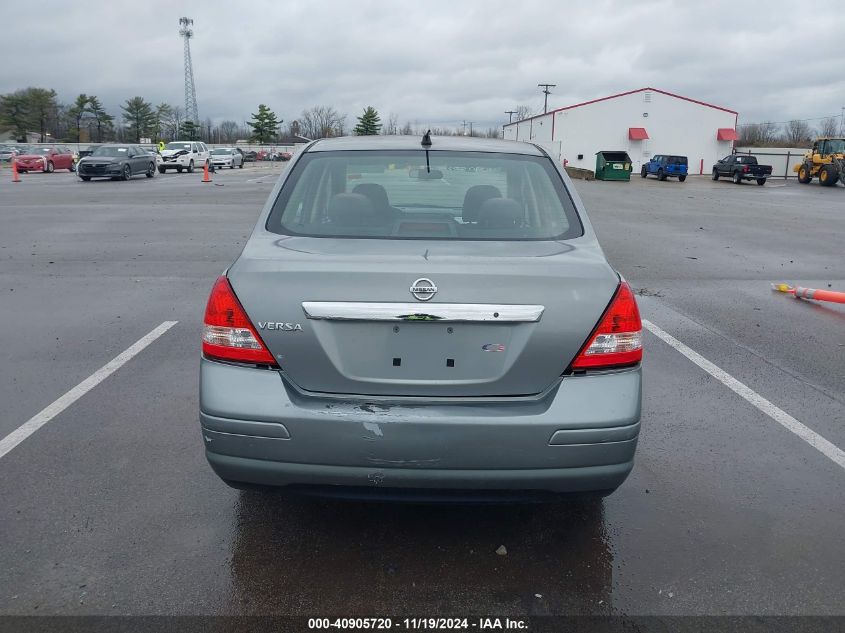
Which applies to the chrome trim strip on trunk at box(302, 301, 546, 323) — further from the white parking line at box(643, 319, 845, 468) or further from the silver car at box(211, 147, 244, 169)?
the silver car at box(211, 147, 244, 169)

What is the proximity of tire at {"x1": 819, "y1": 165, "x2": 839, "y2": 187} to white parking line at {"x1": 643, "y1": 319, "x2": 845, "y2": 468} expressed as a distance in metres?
40.7

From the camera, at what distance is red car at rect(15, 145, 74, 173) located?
131ft

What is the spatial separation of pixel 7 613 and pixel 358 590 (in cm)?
128

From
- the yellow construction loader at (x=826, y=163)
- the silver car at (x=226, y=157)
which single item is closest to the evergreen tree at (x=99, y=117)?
the silver car at (x=226, y=157)

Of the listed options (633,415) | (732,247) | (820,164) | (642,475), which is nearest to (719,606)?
(633,415)

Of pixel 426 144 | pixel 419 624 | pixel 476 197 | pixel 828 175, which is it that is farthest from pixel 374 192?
pixel 828 175

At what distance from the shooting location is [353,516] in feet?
11.6

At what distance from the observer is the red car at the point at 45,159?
131ft

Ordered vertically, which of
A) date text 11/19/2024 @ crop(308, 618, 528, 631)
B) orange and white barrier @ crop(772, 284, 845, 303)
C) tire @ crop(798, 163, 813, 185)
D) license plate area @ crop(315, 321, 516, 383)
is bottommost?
date text 11/19/2024 @ crop(308, 618, 528, 631)

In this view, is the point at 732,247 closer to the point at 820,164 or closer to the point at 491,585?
the point at 491,585

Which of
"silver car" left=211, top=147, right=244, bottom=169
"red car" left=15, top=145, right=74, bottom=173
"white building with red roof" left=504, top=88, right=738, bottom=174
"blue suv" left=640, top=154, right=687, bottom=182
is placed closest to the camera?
Result: "red car" left=15, top=145, right=74, bottom=173

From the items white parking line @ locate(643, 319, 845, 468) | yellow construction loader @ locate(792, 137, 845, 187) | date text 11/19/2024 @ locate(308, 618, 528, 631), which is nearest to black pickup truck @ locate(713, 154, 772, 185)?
yellow construction loader @ locate(792, 137, 845, 187)

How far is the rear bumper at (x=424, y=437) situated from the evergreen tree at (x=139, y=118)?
111843 millimetres

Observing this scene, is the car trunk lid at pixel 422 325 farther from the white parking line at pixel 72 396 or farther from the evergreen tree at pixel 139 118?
the evergreen tree at pixel 139 118
